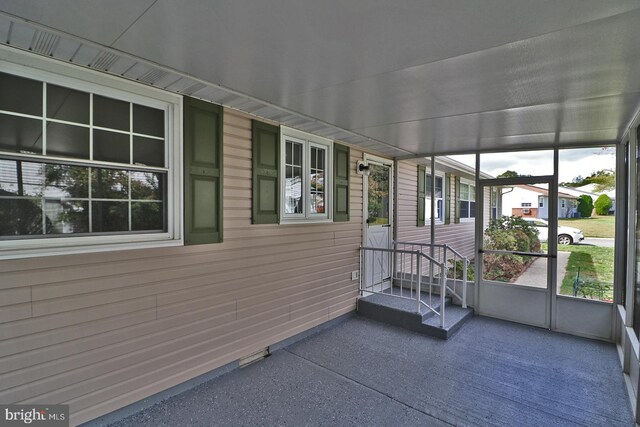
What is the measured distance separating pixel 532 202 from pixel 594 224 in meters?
0.79

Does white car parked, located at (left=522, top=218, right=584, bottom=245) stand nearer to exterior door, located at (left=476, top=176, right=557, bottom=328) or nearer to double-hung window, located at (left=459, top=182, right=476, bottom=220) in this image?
exterior door, located at (left=476, top=176, right=557, bottom=328)

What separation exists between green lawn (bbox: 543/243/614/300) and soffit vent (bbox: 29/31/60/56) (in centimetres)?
607

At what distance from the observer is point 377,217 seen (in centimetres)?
557

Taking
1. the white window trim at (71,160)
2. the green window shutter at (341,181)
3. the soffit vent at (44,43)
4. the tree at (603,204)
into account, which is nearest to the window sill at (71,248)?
the white window trim at (71,160)

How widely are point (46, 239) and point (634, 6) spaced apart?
12.1 feet

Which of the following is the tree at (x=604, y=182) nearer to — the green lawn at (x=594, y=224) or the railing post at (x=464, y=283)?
the green lawn at (x=594, y=224)

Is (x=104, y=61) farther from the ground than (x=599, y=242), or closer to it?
farther from the ground

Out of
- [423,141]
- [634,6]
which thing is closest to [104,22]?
[634,6]

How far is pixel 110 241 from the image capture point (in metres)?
2.42

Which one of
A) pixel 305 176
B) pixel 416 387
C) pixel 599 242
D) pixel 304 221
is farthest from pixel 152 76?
pixel 599 242

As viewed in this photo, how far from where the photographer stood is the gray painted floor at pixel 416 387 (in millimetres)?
2541

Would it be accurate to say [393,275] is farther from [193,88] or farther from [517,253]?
[193,88]

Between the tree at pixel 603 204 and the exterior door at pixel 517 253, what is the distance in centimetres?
49

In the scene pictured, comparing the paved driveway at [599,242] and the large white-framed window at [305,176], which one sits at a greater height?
the large white-framed window at [305,176]
